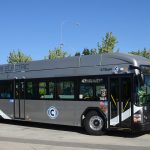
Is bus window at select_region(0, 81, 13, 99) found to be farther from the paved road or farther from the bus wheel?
the bus wheel

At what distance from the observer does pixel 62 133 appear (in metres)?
17.2

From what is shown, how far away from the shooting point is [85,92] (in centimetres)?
1669

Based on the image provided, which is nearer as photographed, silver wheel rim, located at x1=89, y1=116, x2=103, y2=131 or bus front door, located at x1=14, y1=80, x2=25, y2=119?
silver wheel rim, located at x1=89, y1=116, x2=103, y2=131

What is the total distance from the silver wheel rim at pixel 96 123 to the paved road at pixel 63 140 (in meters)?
0.43

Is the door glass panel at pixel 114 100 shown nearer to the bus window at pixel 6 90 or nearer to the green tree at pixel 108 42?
the bus window at pixel 6 90

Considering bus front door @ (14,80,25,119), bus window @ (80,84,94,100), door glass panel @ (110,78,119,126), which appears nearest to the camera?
door glass panel @ (110,78,119,126)

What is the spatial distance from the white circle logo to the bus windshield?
4.35 m

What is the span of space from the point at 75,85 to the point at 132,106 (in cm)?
301

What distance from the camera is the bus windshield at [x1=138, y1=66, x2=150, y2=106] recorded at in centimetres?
1510

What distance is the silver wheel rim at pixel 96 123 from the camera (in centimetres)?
1620

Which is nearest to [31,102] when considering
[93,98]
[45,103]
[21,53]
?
[45,103]

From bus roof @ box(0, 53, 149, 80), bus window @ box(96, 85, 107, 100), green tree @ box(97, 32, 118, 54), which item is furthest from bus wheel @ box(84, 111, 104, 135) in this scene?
green tree @ box(97, 32, 118, 54)

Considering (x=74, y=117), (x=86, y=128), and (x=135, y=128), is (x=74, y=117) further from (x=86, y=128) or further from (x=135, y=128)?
(x=135, y=128)

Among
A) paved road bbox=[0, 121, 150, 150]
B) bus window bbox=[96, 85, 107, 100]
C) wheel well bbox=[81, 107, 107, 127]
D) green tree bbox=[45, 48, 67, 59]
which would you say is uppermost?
green tree bbox=[45, 48, 67, 59]
